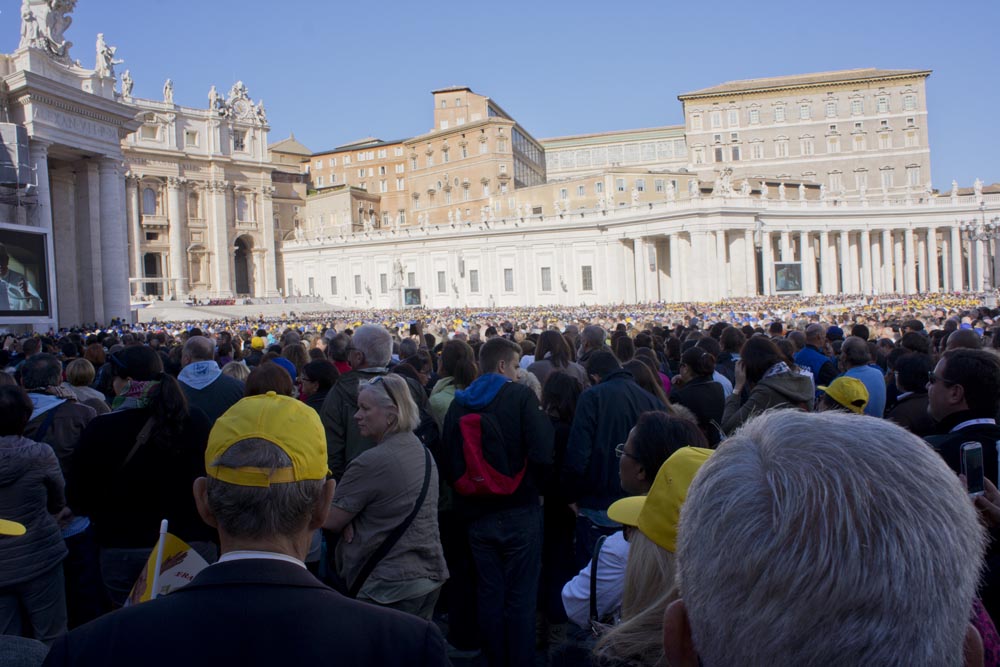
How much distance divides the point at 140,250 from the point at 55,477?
6379 cm

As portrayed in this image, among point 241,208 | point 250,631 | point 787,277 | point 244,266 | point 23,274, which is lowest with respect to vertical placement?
point 250,631


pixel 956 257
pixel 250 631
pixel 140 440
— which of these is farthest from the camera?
pixel 956 257

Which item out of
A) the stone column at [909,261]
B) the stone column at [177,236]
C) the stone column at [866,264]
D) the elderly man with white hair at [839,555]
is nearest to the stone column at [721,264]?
the stone column at [866,264]

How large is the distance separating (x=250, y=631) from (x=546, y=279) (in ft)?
188

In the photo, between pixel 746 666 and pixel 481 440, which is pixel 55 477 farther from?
pixel 746 666

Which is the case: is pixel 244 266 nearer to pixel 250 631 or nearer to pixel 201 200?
pixel 201 200

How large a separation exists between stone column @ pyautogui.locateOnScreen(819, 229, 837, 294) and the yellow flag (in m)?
60.7

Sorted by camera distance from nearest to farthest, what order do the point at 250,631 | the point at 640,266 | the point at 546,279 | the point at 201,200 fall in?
the point at 250,631 < the point at 640,266 < the point at 546,279 < the point at 201,200

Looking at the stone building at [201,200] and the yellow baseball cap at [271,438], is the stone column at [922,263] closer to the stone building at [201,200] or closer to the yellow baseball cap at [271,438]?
the stone building at [201,200]

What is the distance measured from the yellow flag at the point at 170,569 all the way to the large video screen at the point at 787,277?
160 feet

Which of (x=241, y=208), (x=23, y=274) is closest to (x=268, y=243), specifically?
(x=241, y=208)

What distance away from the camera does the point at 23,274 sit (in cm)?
1958

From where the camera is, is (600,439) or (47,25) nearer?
(600,439)

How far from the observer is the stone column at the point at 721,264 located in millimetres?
50500
